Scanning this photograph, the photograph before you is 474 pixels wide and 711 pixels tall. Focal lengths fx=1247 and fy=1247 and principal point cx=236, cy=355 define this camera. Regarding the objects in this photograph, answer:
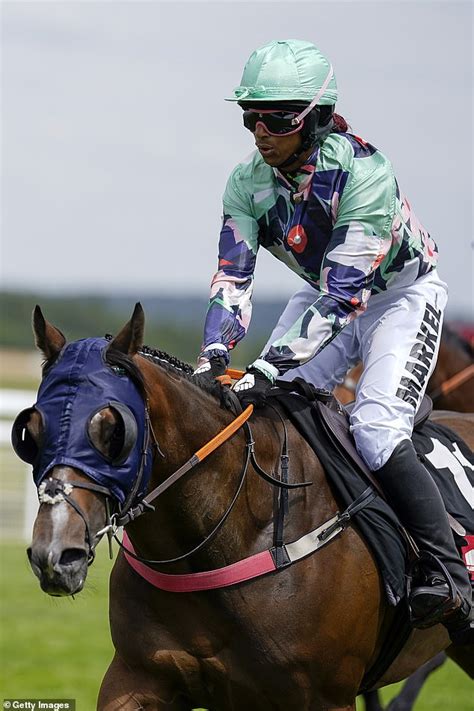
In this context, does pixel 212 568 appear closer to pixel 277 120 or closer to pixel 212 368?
pixel 212 368

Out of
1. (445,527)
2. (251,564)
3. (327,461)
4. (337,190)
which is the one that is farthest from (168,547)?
(337,190)

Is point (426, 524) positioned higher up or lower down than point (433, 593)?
higher up

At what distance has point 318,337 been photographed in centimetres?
451

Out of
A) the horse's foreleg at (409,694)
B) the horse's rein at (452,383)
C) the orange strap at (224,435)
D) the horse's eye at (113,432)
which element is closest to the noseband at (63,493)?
the horse's eye at (113,432)

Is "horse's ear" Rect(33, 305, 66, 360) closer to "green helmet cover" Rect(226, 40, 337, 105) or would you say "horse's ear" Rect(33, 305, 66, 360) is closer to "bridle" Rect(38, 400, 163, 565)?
"bridle" Rect(38, 400, 163, 565)

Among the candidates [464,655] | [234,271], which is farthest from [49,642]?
[234,271]

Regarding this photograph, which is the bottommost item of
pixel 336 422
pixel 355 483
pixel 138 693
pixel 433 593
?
pixel 138 693

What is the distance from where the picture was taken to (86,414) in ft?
12.2

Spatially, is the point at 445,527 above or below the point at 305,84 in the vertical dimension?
below

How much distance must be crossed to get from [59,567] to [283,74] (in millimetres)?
2032

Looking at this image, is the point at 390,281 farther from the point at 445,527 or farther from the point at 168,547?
the point at 168,547

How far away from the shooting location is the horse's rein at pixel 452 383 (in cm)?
904

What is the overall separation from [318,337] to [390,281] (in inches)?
28.8

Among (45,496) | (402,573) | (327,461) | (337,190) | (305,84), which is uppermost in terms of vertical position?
(305,84)
